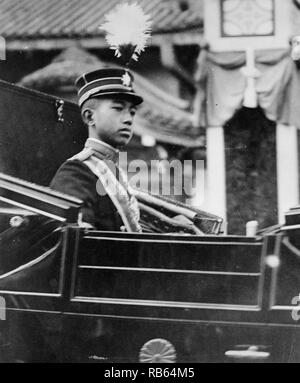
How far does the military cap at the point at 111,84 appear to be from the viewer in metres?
2.70

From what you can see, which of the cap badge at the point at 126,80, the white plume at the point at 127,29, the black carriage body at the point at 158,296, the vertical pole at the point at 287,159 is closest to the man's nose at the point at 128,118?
the cap badge at the point at 126,80

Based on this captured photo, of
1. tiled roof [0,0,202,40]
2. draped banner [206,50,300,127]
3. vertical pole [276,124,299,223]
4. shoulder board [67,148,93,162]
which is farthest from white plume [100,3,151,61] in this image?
vertical pole [276,124,299,223]

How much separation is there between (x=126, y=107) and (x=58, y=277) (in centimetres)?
81

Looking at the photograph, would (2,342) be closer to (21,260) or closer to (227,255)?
(21,260)

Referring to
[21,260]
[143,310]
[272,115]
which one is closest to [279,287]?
[143,310]

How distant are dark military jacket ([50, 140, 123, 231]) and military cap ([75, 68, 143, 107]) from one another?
0.83 feet

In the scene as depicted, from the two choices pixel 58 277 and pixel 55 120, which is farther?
pixel 55 120

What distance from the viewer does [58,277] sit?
2611 mm

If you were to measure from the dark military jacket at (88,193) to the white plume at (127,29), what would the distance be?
46 centimetres

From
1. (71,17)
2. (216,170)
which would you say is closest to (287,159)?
(216,170)

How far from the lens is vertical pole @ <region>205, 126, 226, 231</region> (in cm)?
267

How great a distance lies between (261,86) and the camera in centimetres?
264

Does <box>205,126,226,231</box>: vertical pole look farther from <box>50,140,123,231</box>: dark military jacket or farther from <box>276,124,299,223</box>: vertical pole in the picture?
<box>50,140,123,231</box>: dark military jacket

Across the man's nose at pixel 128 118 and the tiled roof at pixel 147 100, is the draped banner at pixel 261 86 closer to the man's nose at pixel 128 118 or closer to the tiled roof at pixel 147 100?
the tiled roof at pixel 147 100
